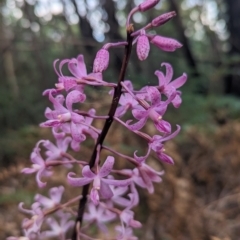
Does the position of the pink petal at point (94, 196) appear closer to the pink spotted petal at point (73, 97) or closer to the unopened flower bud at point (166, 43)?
the pink spotted petal at point (73, 97)

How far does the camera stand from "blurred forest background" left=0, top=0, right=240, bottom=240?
3.07 metres

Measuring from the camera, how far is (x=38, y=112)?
242 inches

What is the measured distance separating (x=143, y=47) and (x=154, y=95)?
0.11 m

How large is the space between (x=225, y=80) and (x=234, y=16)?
41.1 inches

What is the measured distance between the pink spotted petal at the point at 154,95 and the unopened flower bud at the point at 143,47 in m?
0.08

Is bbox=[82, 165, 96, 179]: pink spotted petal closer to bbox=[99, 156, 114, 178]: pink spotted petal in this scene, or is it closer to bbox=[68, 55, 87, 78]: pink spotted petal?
bbox=[99, 156, 114, 178]: pink spotted petal

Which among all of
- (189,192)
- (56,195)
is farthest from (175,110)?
(56,195)

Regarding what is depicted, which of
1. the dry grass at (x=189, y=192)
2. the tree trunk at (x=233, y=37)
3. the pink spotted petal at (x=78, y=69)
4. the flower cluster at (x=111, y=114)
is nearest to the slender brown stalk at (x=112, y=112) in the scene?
the flower cluster at (x=111, y=114)

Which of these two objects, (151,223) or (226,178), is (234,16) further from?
(151,223)

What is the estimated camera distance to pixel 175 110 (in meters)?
5.39

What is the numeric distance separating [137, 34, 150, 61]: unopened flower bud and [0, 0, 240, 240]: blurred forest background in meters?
0.53

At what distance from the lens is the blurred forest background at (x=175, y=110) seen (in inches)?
121

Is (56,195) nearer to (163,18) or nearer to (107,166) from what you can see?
(107,166)

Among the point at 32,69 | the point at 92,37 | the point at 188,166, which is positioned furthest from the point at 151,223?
the point at 32,69
